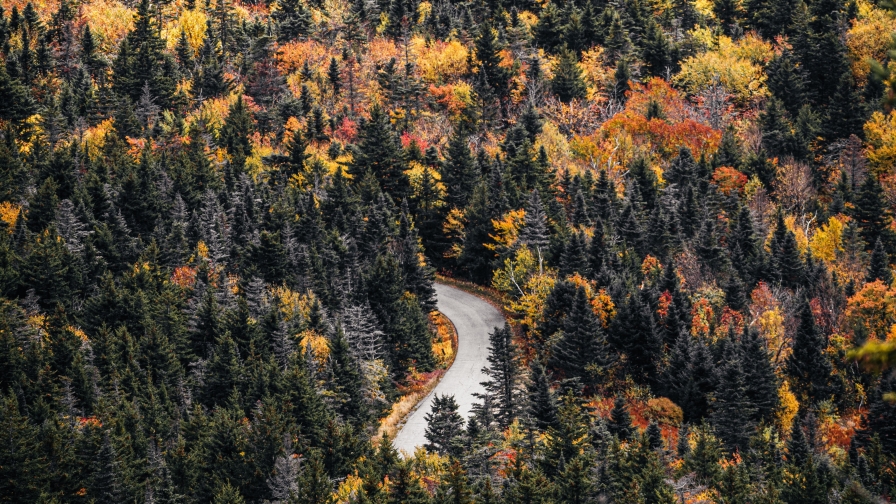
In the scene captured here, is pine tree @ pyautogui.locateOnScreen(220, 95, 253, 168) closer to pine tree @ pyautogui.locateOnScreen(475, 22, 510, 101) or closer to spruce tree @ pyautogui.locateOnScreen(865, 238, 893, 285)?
pine tree @ pyautogui.locateOnScreen(475, 22, 510, 101)

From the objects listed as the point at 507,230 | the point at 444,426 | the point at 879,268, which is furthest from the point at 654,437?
the point at 879,268

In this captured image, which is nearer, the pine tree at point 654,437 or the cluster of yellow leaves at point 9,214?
the pine tree at point 654,437

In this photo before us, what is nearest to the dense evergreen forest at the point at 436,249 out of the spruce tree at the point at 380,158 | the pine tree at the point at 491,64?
the spruce tree at the point at 380,158

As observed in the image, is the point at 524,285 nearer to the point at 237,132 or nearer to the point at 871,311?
the point at 871,311

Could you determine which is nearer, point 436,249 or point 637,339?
point 637,339

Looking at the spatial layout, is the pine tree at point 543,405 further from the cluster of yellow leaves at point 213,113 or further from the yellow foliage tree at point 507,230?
the cluster of yellow leaves at point 213,113

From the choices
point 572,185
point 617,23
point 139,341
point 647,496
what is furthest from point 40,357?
point 617,23

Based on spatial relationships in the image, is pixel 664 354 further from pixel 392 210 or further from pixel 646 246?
pixel 392 210
